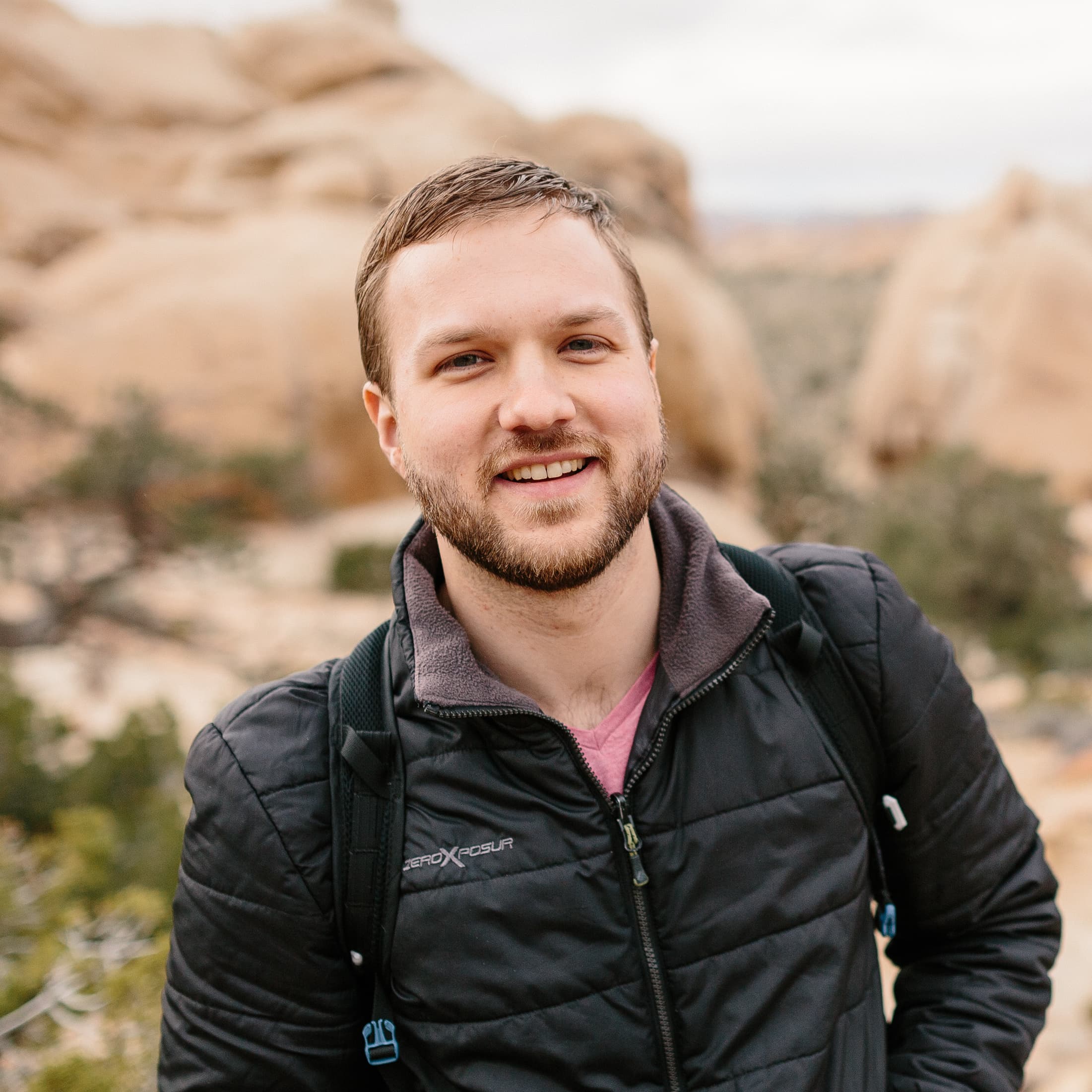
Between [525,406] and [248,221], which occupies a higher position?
[248,221]

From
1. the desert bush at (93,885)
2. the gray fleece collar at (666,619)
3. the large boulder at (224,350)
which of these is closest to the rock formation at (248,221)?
the large boulder at (224,350)

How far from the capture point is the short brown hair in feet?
4.67

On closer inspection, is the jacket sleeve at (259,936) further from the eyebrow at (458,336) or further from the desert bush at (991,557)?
the desert bush at (991,557)

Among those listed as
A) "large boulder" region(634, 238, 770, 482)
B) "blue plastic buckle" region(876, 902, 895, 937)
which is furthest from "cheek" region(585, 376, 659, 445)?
"large boulder" region(634, 238, 770, 482)

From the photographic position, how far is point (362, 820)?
51.6 inches

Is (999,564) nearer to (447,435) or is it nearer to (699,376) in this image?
(699,376)

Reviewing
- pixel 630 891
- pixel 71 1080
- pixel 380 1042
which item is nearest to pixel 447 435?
pixel 630 891

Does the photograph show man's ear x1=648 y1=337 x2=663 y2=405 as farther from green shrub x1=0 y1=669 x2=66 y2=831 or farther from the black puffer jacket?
green shrub x1=0 y1=669 x2=66 y2=831

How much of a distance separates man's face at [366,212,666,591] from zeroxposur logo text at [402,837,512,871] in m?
0.39

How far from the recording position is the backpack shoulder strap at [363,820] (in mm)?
1293

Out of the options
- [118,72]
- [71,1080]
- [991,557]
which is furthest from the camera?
[118,72]

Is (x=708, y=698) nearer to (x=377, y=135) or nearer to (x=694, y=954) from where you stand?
(x=694, y=954)

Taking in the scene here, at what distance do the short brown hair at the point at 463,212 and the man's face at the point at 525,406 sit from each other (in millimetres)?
26

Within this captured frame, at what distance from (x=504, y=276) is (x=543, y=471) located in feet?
1.02
